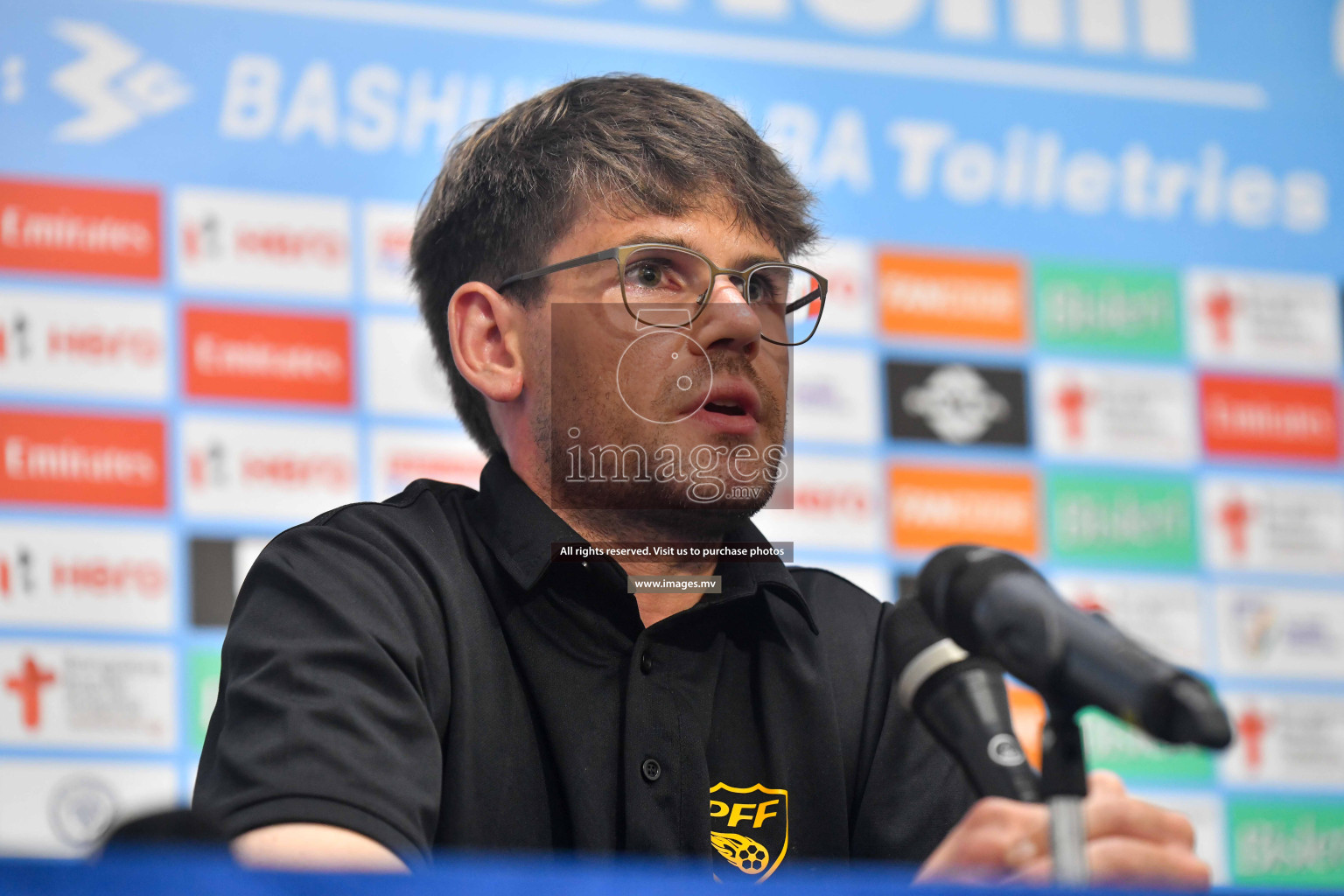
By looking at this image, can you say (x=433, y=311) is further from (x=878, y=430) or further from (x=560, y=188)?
(x=878, y=430)

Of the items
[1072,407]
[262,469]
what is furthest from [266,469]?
[1072,407]

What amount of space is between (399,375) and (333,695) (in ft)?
4.55

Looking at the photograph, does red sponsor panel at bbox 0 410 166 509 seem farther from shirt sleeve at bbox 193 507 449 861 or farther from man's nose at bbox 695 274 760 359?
man's nose at bbox 695 274 760 359

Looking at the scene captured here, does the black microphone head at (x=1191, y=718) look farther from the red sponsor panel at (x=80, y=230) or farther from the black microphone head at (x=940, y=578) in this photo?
the red sponsor panel at (x=80, y=230)

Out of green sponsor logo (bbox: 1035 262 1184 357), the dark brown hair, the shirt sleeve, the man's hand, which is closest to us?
the man's hand

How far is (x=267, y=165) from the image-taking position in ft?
7.55

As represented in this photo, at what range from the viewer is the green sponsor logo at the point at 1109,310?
264 cm

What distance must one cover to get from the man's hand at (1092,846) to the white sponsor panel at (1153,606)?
181 cm

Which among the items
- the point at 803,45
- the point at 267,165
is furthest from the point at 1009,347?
the point at 267,165

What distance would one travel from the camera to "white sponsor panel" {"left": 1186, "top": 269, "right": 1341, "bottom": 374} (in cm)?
272

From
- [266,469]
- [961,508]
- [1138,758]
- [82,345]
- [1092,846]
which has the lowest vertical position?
[1138,758]

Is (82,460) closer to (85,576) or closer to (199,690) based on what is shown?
(85,576)

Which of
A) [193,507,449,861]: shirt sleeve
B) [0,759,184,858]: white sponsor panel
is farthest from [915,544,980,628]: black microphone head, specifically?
[0,759,184,858]: white sponsor panel

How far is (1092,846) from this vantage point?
76 centimetres
